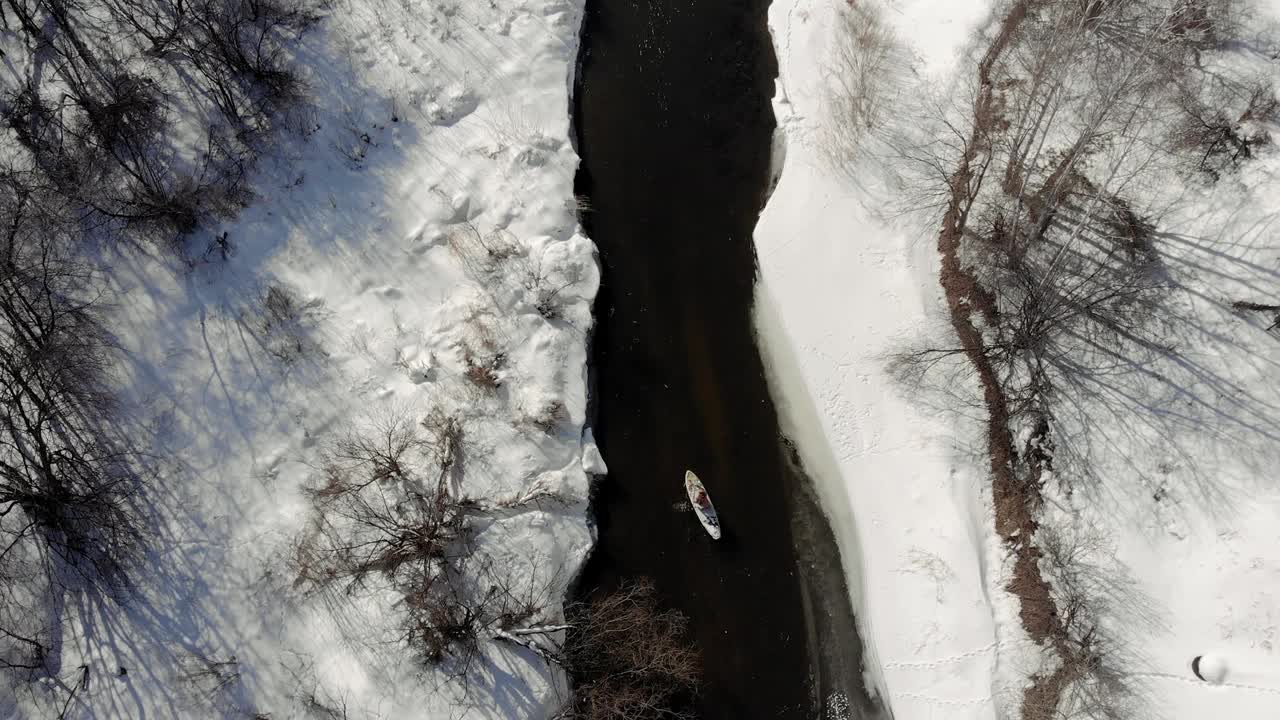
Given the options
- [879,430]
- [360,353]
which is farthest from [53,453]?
[879,430]

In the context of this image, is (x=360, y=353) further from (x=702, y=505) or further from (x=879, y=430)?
(x=879, y=430)

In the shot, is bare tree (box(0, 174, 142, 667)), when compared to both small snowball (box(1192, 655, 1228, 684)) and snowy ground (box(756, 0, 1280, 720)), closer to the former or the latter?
snowy ground (box(756, 0, 1280, 720))

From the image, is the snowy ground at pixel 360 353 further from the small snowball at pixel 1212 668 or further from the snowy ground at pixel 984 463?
the small snowball at pixel 1212 668

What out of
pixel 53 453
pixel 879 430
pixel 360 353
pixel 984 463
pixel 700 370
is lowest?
pixel 984 463

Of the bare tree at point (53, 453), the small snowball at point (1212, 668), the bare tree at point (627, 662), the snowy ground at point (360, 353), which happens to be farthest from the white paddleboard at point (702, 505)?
the bare tree at point (53, 453)

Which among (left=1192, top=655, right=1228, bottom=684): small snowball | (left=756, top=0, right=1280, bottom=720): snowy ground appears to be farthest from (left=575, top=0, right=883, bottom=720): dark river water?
(left=1192, top=655, right=1228, bottom=684): small snowball

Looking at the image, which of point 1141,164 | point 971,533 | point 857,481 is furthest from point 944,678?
point 1141,164
